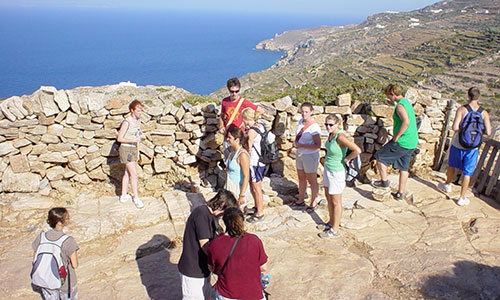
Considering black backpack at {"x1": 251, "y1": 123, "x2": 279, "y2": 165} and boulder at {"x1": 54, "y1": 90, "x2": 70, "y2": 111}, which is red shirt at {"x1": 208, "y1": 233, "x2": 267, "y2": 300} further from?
boulder at {"x1": 54, "y1": 90, "x2": 70, "y2": 111}

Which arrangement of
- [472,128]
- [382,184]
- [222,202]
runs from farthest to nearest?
[382,184] → [472,128] → [222,202]

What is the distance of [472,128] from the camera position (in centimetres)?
590

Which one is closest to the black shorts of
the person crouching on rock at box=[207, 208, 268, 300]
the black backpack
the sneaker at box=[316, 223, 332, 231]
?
the sneaker at box=[316, 223, 332, 231]

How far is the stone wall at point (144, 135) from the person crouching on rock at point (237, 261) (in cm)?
449

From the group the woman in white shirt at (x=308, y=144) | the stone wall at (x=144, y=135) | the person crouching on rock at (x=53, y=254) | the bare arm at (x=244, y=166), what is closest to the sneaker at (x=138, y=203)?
the stone wall at (x=144, y=135)

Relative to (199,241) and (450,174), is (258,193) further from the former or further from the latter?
(450,174)

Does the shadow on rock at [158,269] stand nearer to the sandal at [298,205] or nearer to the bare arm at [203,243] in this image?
the bare arm at [203,243]

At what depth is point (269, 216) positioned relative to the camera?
6125mm

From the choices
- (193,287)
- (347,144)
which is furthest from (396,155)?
(193,287)

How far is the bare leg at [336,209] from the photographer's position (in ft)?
17.3

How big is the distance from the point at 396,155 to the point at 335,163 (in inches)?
73.0

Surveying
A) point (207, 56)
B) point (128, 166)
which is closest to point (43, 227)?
point (128, 166)

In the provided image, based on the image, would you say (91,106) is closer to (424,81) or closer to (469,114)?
(469,114)

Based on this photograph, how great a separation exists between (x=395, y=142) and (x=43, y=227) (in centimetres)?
638
